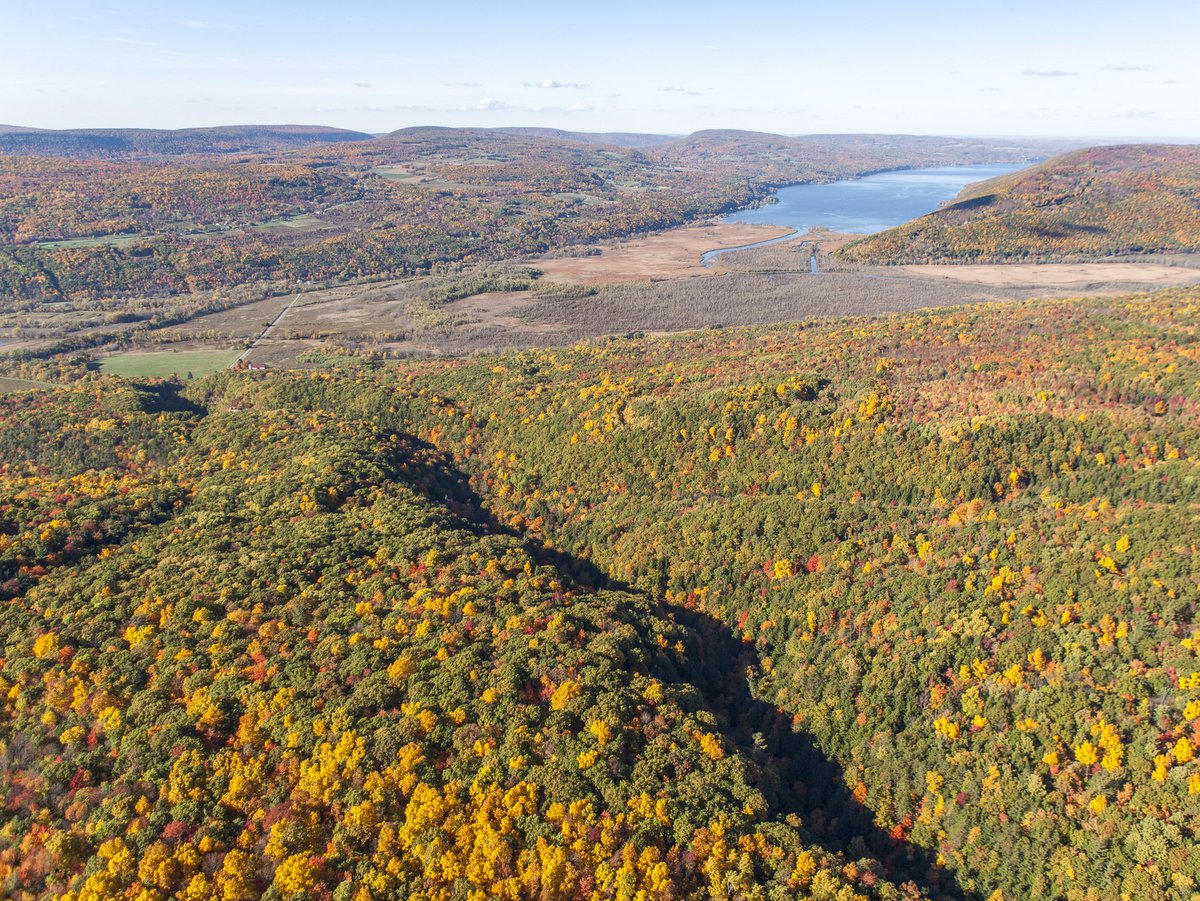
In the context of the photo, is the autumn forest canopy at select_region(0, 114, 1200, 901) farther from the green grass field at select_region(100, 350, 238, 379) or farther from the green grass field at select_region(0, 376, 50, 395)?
the green grass field at select_region(100, 350, 238, 379)

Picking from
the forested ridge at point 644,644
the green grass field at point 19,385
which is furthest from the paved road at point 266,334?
the forested ridge at point 644,644

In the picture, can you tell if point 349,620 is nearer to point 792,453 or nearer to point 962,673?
point 962,673

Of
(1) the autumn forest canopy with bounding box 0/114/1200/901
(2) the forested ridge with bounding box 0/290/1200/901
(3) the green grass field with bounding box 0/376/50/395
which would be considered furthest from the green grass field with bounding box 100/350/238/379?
(2) the forested ridge with bounding box 0/290/1200/901

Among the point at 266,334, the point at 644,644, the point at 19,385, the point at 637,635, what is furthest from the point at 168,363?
the point at 644,644

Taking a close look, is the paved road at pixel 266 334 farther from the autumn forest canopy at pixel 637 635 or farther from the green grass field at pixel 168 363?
the autumn forest canopy at pixel 637 635

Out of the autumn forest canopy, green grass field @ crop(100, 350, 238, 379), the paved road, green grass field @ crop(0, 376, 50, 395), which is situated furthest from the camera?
the paved road

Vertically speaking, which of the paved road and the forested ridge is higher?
the paved road
